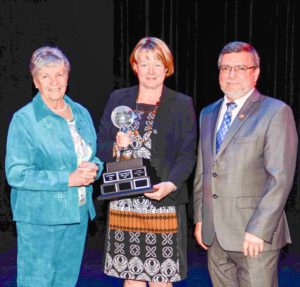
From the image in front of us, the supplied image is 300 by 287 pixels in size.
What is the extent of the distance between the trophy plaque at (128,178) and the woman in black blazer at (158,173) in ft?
0.34

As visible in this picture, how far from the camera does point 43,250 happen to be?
338cm

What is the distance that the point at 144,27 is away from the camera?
18.3ft

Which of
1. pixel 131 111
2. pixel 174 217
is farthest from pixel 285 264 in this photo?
pixel 131 111

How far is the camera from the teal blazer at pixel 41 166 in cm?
330

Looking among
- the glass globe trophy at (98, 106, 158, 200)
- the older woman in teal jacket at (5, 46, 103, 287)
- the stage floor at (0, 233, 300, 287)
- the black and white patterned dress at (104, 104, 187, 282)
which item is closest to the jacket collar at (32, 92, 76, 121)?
the older woman in teal jacket at (5, 46, 103, 287)

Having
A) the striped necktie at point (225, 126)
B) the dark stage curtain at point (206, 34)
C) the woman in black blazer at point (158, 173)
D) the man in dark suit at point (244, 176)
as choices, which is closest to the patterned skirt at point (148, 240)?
the woman in black blazer at point (158, 173)

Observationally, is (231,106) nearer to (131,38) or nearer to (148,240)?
(148,240)

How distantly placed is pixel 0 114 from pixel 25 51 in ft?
2.11

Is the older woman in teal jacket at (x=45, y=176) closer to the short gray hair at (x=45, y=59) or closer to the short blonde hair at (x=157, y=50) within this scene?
the short gray hair at (x=45, y=59)

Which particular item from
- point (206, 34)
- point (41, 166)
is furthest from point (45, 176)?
point (206, 34)

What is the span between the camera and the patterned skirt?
354cm

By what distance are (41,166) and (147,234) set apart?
74 centimetres

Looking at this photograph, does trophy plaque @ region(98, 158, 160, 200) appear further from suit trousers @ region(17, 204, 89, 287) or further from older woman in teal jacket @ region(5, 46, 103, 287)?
suit trousers @ region(17, 204, 89, 287)

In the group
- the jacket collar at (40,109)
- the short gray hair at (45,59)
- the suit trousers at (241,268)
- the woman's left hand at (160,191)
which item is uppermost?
the short gray hair at (45,59)
